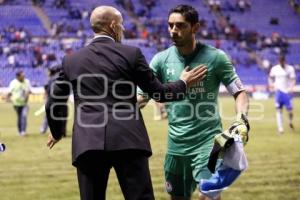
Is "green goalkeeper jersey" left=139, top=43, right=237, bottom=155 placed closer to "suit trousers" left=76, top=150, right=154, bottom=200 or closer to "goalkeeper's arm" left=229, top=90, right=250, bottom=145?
"goalkeeper's arm" left=229, top=90, right=250, bottom=145

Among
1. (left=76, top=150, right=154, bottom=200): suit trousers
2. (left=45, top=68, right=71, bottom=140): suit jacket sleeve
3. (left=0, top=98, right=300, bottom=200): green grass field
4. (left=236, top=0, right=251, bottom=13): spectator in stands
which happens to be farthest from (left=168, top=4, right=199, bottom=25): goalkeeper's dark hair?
(left=236, top=0, right=251, bottom=13): spectator in stands

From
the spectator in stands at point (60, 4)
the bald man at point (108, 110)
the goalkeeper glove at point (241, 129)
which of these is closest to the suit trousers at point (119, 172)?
the bald man at point (108, 110)

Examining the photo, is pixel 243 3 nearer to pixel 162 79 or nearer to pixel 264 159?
pixel 264 159

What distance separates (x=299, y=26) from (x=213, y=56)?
47465 millimetres

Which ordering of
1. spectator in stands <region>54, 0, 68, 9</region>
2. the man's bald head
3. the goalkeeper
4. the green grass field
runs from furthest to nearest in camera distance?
spectator in stands <region>54, 0, 68, 9</region> → the green grass field → the goalkeeper → the man's bald head

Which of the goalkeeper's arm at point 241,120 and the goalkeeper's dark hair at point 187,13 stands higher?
the goalkeeper's dark hair at point 187,13

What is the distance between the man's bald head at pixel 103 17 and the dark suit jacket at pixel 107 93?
10cm

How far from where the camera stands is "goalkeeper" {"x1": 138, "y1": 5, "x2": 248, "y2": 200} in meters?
6.14

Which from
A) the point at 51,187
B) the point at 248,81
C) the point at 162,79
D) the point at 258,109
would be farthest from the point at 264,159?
the point at 248,81

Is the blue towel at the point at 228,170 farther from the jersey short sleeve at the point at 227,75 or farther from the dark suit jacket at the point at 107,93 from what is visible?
the dark suit jacket at the point at 107,93

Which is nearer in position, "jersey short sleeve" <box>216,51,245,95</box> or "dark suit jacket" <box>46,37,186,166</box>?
"dark suit jacket" <box>46,37,186,166</box>

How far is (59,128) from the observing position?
5.24 m

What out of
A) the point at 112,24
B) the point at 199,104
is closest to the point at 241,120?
the point at 199,104

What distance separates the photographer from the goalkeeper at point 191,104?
20.2 ft
